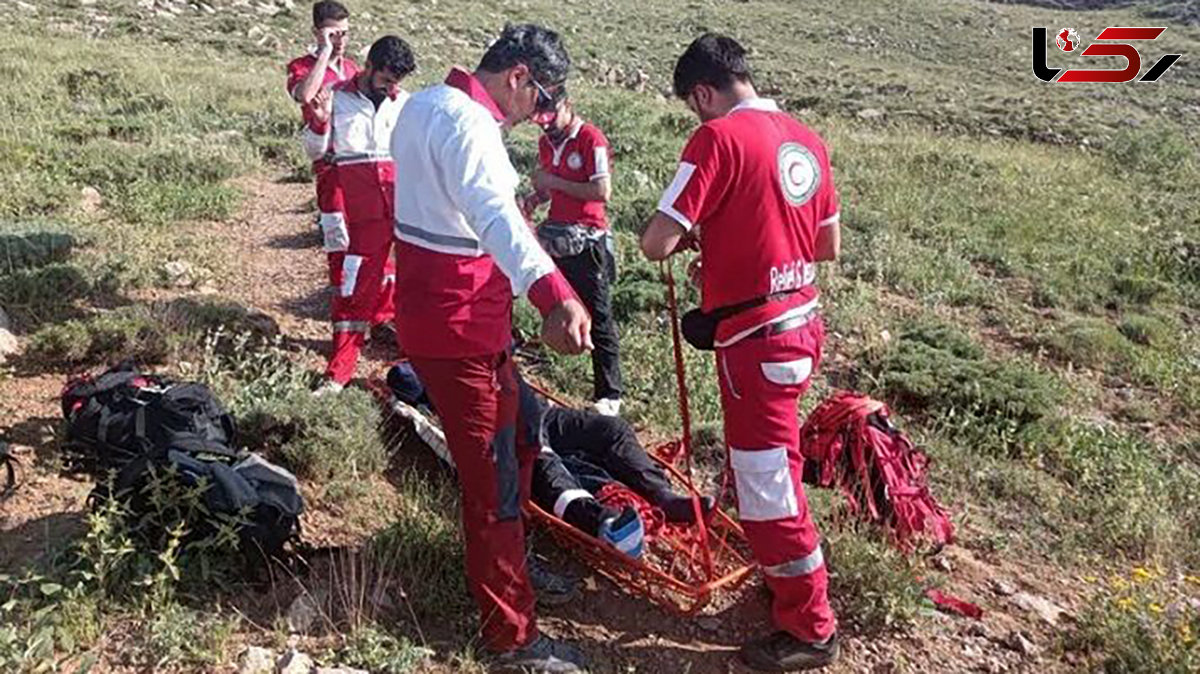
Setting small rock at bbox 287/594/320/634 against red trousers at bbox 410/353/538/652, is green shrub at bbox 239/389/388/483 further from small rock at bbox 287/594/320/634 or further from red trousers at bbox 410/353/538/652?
red trousers at bbox 410/353/538/652

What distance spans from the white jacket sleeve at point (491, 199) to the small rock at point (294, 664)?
148 cm

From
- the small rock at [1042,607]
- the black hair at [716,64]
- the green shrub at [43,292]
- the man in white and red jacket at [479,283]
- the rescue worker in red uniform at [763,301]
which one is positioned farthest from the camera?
the green shrub at [43,292]

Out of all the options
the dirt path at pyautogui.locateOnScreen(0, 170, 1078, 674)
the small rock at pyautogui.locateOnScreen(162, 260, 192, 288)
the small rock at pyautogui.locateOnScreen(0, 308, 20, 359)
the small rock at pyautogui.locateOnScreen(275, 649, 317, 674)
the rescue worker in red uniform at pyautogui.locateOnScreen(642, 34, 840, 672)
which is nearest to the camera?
the small rock at pyautogui.locateOnScreen(275, 649, 317, 674)

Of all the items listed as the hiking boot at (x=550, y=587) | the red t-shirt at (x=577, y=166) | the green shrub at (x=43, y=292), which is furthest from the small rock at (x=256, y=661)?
the green shrub at (x=43, y=292)

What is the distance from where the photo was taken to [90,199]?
338 inches

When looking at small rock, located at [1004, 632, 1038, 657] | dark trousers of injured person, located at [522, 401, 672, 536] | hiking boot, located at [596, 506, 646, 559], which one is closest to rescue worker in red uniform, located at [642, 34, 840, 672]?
hiking boot, located at [596, 506, 646, 559]

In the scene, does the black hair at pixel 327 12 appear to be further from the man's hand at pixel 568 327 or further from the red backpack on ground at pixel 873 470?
the man's hand at pixel 568 327

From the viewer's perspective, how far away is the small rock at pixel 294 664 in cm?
323

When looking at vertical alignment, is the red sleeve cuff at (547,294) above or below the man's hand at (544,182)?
above

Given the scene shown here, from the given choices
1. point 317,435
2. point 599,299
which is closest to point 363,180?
point 599,299

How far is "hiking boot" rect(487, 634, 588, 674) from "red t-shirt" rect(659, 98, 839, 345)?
127 cm

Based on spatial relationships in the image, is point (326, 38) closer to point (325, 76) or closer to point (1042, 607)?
point (325, 76)

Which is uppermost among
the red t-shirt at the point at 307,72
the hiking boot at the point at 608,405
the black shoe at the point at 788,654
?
the red t-shirt at the point at 307,72

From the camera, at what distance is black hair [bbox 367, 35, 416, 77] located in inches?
219
